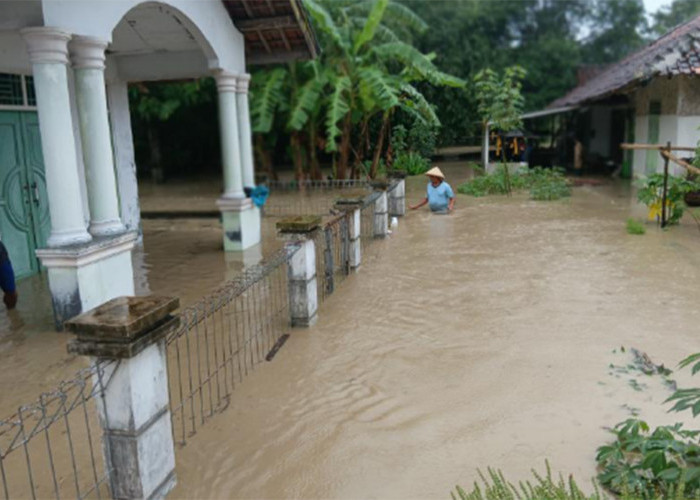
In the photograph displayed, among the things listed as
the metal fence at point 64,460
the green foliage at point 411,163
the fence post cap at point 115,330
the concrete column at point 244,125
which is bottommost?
the metal fence at point 64,460

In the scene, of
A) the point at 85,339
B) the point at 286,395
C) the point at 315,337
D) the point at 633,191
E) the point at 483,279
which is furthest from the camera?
the point at 633,191

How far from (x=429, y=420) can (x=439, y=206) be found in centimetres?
852

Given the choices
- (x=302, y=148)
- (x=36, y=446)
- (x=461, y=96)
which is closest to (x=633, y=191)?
(x=461, y=96)

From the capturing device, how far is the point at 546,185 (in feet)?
50.3

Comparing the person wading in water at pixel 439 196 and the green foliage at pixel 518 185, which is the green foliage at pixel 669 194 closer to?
the person wading in water at pixel 439 196

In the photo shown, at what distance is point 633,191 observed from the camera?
16.2 m

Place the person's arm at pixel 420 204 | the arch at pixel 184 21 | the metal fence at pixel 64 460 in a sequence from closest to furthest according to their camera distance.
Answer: the metal fence at pixel 64 460, the arch at pixel 184 21, the person's arm at pixel 420 204

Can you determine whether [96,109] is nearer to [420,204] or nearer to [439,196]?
[439,196]

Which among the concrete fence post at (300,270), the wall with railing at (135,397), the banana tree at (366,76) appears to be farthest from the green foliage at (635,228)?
the concrete fence post at (300,270)

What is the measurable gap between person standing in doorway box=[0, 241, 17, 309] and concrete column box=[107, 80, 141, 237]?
11.3 feet

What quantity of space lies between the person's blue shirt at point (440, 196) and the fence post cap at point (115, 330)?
31.1ft

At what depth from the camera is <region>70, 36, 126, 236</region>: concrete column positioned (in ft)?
20.6

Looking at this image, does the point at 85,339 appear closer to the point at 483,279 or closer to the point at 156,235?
the point at 483,279

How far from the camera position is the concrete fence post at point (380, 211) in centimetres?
1020
